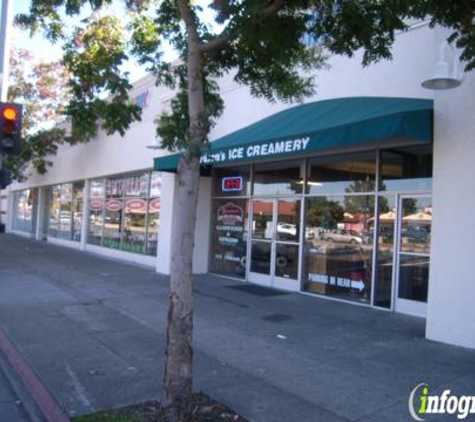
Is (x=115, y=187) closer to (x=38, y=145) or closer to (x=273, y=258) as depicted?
(x=38, y=145)

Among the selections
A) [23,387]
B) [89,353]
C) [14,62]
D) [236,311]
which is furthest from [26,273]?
[14,62]

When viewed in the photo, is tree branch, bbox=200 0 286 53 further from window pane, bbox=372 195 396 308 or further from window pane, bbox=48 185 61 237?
window pane, bbox=48 185 61 237

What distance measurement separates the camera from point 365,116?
28.4 ft

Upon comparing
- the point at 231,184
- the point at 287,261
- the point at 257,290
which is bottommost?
the point at 257,290

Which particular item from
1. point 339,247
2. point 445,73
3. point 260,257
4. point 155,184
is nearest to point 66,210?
point 155,184

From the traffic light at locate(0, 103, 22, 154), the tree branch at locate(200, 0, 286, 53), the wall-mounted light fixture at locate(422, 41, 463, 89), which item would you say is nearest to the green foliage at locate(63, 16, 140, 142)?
the tree branch at locate(200, 0, 286, 53)

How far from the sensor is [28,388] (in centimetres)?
548

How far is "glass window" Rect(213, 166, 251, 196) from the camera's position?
1373 cm

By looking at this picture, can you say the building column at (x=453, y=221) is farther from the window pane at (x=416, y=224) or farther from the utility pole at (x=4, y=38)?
the utility pole at (x=4, y=38)

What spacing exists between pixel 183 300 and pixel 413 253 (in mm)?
6166

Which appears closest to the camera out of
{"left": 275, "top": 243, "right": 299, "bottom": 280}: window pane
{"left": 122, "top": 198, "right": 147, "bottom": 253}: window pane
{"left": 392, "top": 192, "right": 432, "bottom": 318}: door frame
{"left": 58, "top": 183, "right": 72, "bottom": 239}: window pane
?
{"left": 392, "top": 192, "right": 432, "bottom": 318}: door frame

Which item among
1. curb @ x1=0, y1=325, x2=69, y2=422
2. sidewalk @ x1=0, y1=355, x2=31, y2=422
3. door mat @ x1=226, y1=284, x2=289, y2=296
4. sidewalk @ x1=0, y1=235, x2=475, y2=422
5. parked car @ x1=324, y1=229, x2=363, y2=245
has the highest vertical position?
parked car @ x1=324, y1=229, x2=363, y2=245

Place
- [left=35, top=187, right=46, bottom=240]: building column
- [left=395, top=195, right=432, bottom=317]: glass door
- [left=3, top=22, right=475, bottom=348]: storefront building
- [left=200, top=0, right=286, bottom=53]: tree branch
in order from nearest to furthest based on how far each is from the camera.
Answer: [left=200, top=0, right=286, bottom=53]: tree branch, [left=3, top=22, right=475, bottom=348]: storefront building, [left=395, top=195, right=432, bottom=317]: glass door, [left=35, top=187, right=46, bottom=240]: building column

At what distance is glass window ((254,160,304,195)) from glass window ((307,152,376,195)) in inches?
15.8
